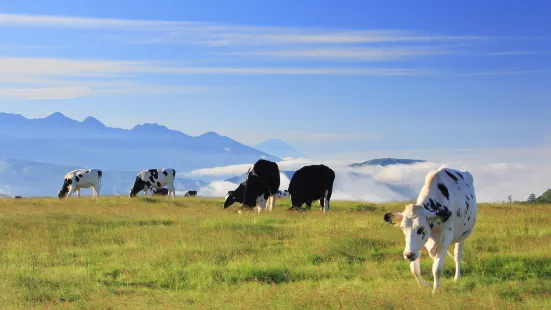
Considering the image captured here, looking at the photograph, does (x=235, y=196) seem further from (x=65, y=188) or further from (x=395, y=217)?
(x=395, y=217)

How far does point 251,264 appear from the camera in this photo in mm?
18078

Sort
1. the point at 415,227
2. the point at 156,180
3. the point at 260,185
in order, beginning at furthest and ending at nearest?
the point at 156,180 < the point at 260,185 < the point at 415,227

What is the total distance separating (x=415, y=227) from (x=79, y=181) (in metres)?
38.3

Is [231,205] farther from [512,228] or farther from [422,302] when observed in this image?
[422,302]

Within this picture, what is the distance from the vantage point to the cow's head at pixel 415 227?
13.9 m

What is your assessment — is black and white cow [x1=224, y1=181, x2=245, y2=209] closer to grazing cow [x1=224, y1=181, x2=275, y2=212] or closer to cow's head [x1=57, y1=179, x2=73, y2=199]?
grazing cow [x1=224, y1=181, x2=275, y2=212]

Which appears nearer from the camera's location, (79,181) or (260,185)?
(260,185)

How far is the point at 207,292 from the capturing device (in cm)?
→ 1551

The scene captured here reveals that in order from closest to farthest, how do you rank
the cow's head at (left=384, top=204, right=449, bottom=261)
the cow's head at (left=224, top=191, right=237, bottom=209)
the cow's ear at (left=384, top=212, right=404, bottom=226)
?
the cow's head at (left=384, top=204, right=449, bottom=261) → the cow's ear at (left=384, top=212, right=404, bottom=226) → the cow's head at (left=224, top=191, right=237, bottom=209)

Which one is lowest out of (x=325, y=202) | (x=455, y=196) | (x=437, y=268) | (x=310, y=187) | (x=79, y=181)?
(x=437, y=268)

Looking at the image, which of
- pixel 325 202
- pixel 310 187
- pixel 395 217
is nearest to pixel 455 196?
pixel 395 217

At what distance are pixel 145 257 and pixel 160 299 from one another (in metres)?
5.37

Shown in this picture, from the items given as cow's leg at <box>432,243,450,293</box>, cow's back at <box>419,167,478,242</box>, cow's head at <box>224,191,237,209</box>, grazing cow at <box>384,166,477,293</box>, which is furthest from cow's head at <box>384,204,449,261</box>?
cow's head at <box>224,191,237,209</box>

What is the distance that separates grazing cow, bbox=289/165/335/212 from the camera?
3400 centimetres
